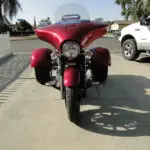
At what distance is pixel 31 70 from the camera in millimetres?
10008

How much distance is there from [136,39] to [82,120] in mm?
6558

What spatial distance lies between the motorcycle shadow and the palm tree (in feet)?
134

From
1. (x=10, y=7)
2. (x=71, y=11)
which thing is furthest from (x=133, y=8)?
(x=71, y=11)

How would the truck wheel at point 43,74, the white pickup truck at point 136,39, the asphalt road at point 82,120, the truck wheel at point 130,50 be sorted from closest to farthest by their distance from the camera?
1. the asphalt road at point 82,120
2. the truck wheel at point 43,74
3. the white pickup truck at point 136,39
4. the truck wheel at point 130,50

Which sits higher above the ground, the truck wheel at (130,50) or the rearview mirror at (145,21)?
the rearview mirror at (145,21)

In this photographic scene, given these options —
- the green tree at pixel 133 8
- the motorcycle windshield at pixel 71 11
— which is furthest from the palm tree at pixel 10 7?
the motorcycle windshield at pixel 71 11

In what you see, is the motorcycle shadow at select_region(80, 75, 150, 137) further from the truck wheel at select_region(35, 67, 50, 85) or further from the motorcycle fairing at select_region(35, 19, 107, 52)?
the motorcycle fairing at select_region(35, 19, 107, 52)

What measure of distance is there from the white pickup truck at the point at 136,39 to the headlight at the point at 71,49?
5786mm

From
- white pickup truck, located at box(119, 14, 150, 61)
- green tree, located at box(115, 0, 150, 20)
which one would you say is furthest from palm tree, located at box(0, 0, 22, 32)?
white pickup truck, located at box(119, 14, 150, 61)

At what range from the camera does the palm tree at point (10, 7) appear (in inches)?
1849

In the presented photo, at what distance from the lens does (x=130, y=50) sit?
11.6 metres

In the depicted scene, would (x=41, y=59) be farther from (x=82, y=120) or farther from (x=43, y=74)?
(x=82, y=120)

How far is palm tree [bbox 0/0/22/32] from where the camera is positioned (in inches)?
1849

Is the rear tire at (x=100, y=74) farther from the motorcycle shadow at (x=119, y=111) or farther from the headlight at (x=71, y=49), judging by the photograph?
the headlight at (x=71, y=49)
